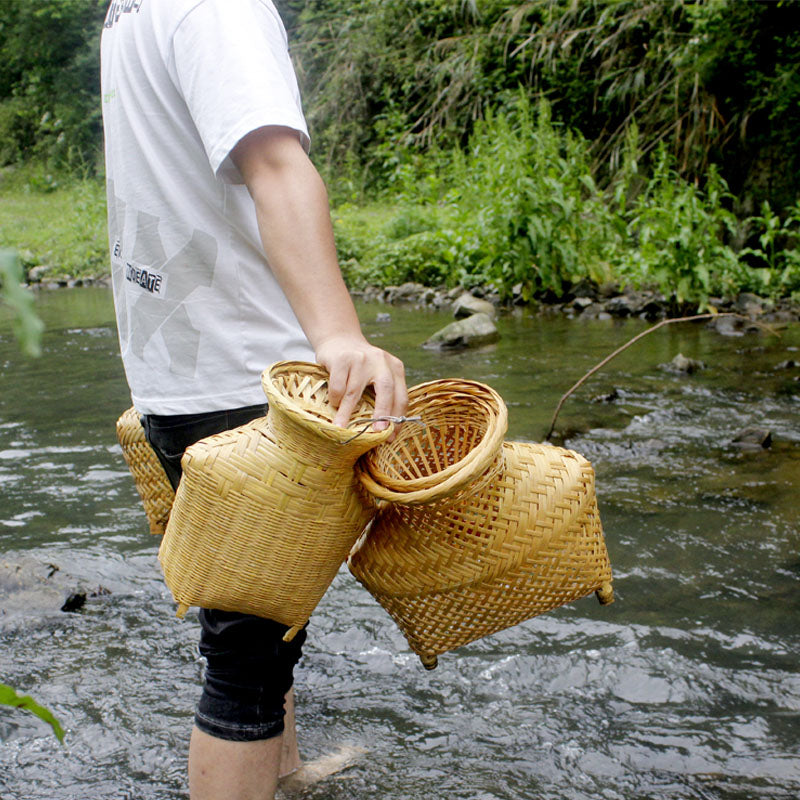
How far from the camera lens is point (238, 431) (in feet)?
4.50

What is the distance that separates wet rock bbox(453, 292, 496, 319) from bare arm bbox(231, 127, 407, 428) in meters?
7.01

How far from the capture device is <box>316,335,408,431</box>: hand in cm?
128

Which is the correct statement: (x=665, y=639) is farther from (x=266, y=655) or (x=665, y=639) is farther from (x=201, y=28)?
(x=201, y=28)

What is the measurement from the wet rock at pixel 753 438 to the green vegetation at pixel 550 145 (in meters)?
3.31

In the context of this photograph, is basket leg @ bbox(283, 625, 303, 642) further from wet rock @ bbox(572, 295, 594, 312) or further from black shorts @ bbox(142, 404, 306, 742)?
wet rock @ bbox(572, 295, 594, 312)

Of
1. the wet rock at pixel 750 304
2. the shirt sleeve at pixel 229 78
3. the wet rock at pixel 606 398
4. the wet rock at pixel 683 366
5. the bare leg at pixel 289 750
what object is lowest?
the wet rock at pixel 750 304

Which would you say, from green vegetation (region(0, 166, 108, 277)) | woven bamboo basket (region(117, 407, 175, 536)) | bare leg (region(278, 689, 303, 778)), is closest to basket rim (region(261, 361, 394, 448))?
woven bamboo basket (region(117, 407, 175, 536))

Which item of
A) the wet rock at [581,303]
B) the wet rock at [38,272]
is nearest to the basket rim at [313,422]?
the wet rock at [581,303]

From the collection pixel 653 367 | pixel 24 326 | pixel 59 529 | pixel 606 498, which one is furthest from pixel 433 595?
pixel 653 367

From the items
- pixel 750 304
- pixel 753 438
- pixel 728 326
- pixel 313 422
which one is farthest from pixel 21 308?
pixel 750 304

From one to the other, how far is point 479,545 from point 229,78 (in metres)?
0.79

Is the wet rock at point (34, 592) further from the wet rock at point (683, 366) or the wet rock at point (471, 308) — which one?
the wet rock at point (471, 308)

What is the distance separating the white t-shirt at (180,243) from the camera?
1468mm

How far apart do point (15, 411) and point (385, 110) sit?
1206 cm
